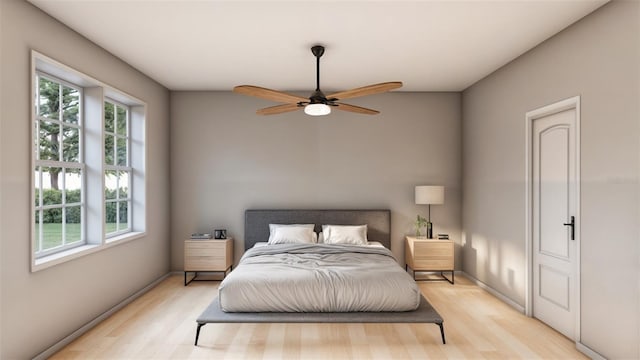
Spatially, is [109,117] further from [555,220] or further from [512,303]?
[512,303]

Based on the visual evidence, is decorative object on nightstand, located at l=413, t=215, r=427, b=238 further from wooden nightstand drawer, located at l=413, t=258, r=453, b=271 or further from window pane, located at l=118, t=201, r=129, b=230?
window pane, located at l=118, t=201, r=129, b=230

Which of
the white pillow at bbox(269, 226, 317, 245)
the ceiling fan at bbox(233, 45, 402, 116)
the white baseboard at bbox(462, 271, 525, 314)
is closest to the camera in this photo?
the ceiling fan at bbox(233, 45, 402, 116)

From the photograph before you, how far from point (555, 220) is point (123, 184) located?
4.69 meters

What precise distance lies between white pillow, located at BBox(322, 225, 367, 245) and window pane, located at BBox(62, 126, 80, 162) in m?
2.98

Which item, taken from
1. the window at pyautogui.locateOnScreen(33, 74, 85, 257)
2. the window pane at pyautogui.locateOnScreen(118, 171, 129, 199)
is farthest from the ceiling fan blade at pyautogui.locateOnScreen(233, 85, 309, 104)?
the window pane at pyautogui.locateOnScreen(118, 171, 129, 199)

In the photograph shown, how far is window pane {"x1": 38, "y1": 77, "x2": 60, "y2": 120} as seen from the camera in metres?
3.33

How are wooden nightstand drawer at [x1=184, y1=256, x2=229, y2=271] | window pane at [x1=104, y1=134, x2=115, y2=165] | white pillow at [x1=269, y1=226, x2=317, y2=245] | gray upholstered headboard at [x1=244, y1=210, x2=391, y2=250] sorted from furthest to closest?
gray upholstered headboard at [x1=244, y1=210, x2=391, y2=250]
wooden nightstand drawer at [x1=184, y1=256, x2=229, y2=271]
white pillow at [x1=269, y1=226, x2=317, y2=245]
window pane at [x1=104, y1=134, x2=115, y2=165]

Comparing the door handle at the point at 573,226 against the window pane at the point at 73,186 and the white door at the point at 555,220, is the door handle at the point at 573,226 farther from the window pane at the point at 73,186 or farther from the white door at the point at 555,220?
the window pane at the point at 73,186

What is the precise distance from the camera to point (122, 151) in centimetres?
473

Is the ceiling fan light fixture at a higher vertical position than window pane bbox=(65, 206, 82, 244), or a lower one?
higher

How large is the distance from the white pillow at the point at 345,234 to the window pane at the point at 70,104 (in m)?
3.12

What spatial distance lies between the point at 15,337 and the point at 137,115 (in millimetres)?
2891

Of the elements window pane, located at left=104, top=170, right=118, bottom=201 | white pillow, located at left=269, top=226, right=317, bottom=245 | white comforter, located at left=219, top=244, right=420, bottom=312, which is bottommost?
white comforter, located at left=219, top=244, right=420, bottom=312

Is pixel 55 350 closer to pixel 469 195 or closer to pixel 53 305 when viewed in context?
pixel 53 305
